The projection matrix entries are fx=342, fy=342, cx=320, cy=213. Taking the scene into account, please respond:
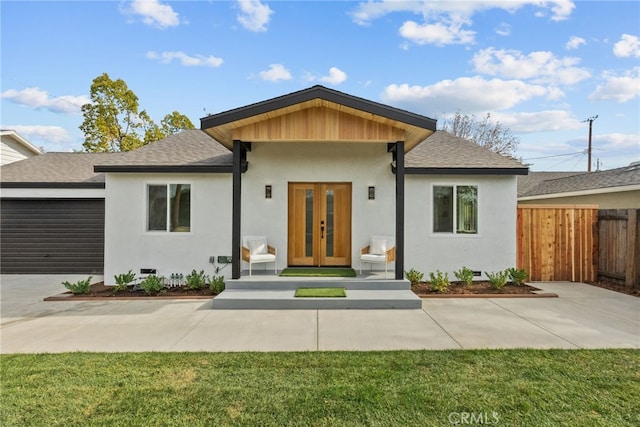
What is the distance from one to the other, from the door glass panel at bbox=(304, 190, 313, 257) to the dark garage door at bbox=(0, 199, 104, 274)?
19.4 feet

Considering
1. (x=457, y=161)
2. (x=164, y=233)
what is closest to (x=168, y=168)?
(x=164, y=233)

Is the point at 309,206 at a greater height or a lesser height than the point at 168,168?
lesser

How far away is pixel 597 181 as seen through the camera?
41.5ft

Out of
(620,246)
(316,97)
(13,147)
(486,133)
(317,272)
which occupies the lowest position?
Answer: (317,272)

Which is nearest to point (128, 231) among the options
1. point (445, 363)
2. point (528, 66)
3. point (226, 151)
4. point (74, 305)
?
point (74, 305)

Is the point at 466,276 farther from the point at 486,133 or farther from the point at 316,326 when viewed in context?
the point at 486,133

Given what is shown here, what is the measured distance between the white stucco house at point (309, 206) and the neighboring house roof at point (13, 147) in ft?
24.4

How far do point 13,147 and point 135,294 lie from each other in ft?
34.6

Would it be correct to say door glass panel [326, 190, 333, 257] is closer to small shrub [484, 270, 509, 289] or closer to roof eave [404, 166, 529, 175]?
roof eave [404, 166, 529, 175]

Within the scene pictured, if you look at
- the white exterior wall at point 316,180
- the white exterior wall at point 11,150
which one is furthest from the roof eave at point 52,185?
the white exterior wall at point 316,180

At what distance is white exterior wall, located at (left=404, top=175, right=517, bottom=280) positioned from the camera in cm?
845

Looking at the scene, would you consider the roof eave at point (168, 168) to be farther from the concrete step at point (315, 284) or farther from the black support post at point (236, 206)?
the concrete step at point (315, 284)

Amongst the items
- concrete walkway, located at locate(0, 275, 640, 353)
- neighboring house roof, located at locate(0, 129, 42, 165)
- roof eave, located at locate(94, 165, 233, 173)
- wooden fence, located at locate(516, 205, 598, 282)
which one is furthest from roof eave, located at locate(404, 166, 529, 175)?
neighboring house roof, located at locate(0, 129, 42, 165)

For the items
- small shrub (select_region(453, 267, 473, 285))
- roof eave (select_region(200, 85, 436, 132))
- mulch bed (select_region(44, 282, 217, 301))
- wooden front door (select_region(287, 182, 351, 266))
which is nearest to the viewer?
roof eave (select_region(200, 85, 436, 132))
